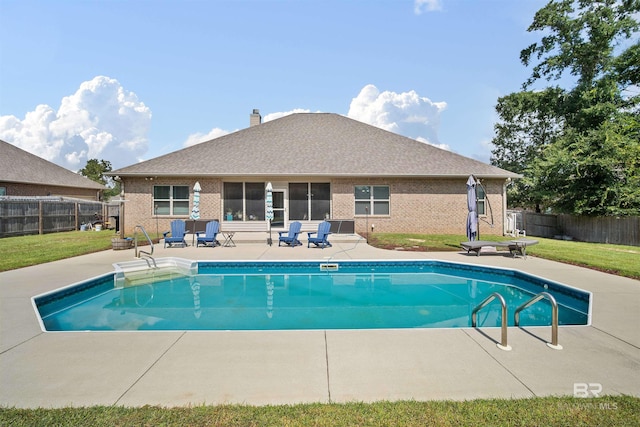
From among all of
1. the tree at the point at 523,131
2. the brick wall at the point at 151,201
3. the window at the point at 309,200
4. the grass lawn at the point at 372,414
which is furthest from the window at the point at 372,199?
the grass lawn at the point at 372,414

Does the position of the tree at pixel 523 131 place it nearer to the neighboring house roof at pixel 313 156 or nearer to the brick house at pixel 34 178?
the neighboring house roof at pixel 313 156

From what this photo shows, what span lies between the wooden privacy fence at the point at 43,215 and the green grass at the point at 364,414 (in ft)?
66.3

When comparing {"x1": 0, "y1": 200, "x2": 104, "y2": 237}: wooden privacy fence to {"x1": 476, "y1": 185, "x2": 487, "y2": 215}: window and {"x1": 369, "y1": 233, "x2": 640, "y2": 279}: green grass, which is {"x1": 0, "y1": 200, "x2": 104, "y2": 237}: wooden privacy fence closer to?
{"x1": 369, "y1": 233, "x2": 640, "y2": 279}: green grass

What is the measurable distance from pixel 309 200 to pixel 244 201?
3.51m

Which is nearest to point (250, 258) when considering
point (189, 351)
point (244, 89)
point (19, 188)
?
point (189, 351)

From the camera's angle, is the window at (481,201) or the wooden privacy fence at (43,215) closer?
the wooden privacy fence at (43,215)

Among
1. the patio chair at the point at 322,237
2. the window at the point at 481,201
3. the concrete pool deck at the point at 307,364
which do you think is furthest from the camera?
the window at the point at 481,201

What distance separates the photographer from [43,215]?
1980 cm

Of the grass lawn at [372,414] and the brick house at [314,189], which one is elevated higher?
the brick house at [314,189]

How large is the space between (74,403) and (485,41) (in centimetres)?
1703

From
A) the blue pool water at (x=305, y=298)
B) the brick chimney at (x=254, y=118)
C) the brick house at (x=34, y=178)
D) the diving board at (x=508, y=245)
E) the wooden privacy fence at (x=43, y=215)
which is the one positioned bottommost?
the blue pool water at (x=305, y=298)

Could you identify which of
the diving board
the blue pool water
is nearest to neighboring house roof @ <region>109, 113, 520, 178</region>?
the diving board

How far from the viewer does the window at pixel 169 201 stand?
18016 mm

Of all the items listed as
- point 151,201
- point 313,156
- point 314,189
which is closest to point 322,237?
point 314,189
